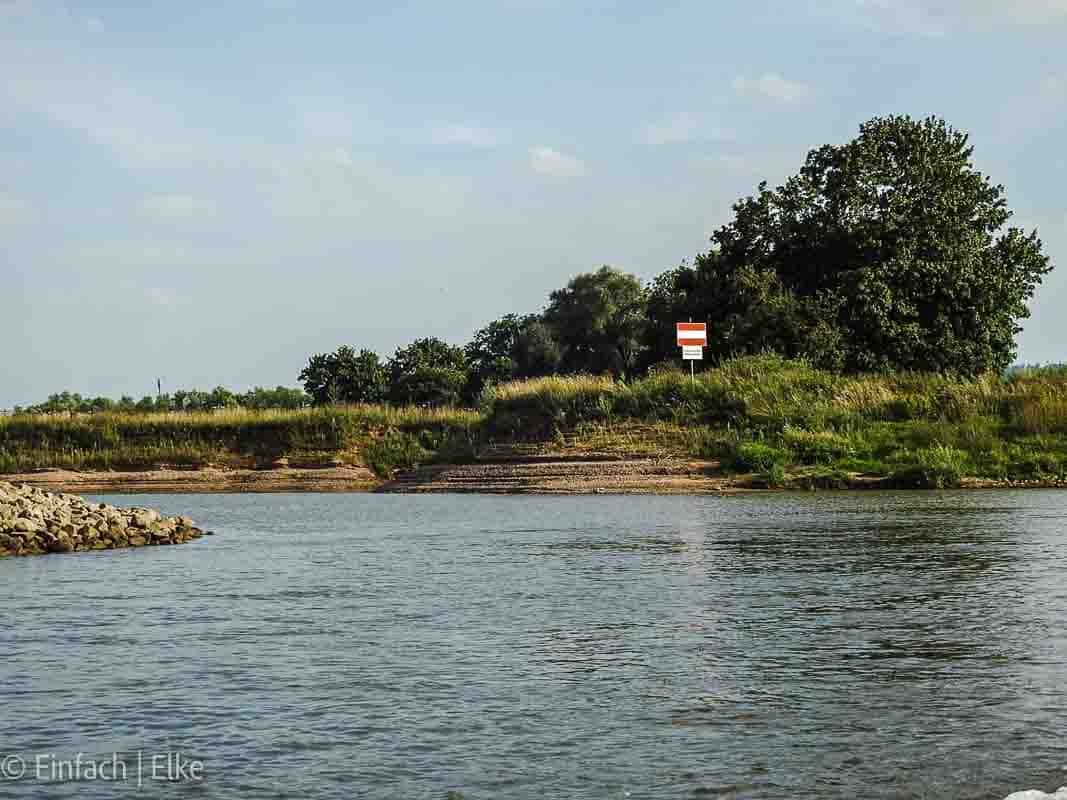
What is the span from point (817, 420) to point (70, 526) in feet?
84.5

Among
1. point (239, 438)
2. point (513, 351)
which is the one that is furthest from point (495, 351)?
point (239, 438)

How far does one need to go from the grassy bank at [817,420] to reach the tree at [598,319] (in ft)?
174

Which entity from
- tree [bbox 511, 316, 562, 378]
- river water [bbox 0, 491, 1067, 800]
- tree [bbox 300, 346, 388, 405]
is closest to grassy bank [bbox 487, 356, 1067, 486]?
river water [bbox 0, 491, 1067, 800]

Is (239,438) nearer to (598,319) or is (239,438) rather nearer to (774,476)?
(774,476)

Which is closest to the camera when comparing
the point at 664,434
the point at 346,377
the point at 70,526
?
the point at 70,526

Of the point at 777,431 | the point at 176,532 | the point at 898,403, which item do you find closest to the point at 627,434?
the point at 777,431

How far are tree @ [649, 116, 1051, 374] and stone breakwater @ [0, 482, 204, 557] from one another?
31.3 metres

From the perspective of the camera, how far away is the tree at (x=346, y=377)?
89625mm

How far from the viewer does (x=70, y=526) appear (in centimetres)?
2408

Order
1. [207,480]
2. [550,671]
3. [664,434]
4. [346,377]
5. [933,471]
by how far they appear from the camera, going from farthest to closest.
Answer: [346,377], [207,480], [664,434], [933,471], [550,671]

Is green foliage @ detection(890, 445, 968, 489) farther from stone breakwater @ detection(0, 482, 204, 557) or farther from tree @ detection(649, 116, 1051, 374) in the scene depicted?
stone breakwater @ detection(0, 482, 204, 557)

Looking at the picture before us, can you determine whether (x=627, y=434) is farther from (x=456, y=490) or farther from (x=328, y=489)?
(x=328, y=489)

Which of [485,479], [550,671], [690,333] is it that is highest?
[690,333]

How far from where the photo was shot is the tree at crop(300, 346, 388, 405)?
8962 cm
